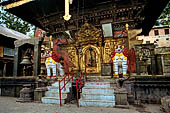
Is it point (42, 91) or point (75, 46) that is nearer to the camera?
point (42, 91)

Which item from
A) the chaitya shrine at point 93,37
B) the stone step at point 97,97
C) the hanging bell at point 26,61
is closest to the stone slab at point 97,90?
the stone step at point 97,97

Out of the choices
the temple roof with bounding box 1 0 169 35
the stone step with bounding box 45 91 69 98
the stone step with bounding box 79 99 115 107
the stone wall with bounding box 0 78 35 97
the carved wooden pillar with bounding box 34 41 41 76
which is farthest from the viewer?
the temple roof with bounding box 1 0 169 35

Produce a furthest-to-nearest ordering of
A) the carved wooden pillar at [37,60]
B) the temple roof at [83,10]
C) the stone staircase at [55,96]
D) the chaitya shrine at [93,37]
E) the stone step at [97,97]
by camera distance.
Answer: the temple roof at [83,10] < the carved wooden pillar at [37,60] < the chaitya shrine at [93,37] < the stone staircase at [55,96] < the stone step at [97,97]

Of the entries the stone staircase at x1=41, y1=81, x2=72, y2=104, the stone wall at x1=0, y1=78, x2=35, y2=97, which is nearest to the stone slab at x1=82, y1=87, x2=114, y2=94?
the stone staircase at x1=41, y1=81, x2=72, y2=104

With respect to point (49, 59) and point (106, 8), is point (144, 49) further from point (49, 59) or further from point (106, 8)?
point (49, 59)

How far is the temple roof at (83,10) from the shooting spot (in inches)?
339

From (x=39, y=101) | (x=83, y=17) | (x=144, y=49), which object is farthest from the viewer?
(x=83, y=17)

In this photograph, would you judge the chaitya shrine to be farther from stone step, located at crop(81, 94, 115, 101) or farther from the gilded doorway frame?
stone step, located at crop(81, 94, 115, 101)

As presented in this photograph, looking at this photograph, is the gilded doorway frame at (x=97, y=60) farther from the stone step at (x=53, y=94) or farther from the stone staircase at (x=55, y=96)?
the stone step at (x=53, y=94)

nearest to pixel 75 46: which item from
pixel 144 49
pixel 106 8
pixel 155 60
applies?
pixel 106 8

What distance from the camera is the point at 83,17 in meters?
9.61

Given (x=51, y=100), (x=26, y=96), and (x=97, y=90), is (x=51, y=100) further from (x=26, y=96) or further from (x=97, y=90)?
(x=97, y=90)

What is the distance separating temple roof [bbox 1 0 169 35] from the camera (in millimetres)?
8603

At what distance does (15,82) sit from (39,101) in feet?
10.8
